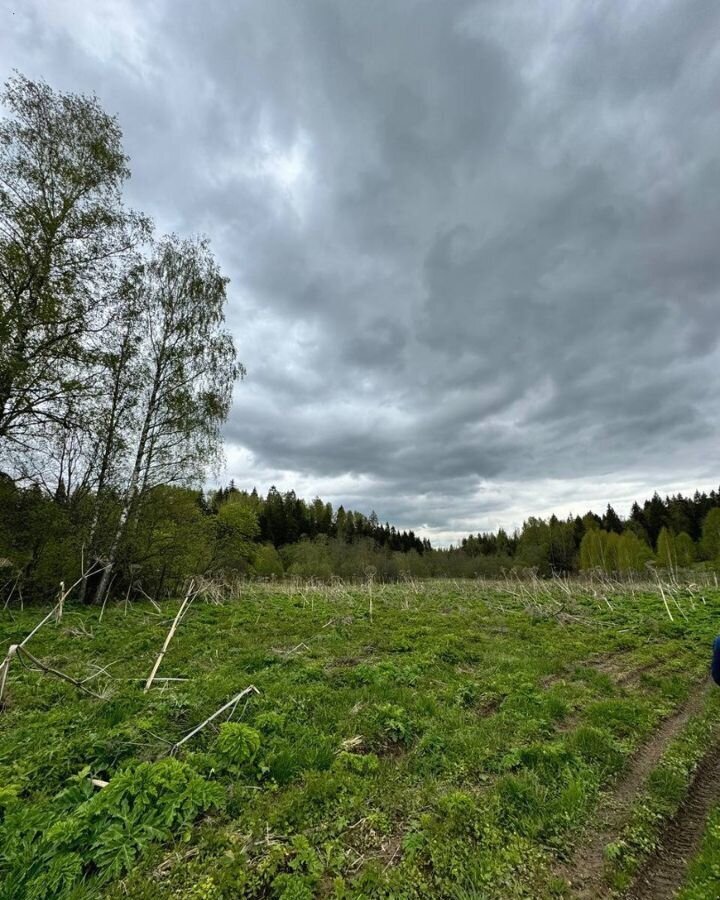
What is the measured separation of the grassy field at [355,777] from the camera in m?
3.06

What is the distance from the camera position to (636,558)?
5319 centimetres

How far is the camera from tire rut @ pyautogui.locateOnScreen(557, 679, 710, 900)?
3.10 m

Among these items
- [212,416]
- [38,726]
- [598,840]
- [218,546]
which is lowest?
[598,840]

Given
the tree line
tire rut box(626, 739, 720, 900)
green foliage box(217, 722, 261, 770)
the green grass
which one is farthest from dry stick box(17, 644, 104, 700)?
the tree line

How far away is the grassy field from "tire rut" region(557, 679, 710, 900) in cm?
2

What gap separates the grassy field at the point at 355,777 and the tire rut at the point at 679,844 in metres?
0.02

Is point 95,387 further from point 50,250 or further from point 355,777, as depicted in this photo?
point 355,777

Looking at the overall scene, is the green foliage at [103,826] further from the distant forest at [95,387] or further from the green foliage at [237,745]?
the distant forest at [95,387]

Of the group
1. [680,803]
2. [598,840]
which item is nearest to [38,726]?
[598,840]

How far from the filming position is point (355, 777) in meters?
4.31

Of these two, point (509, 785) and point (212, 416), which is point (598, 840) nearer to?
point (509, 785)

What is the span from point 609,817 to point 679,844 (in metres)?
0.55

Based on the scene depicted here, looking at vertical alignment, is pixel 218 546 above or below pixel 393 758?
above

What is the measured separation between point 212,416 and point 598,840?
15.9 meters
